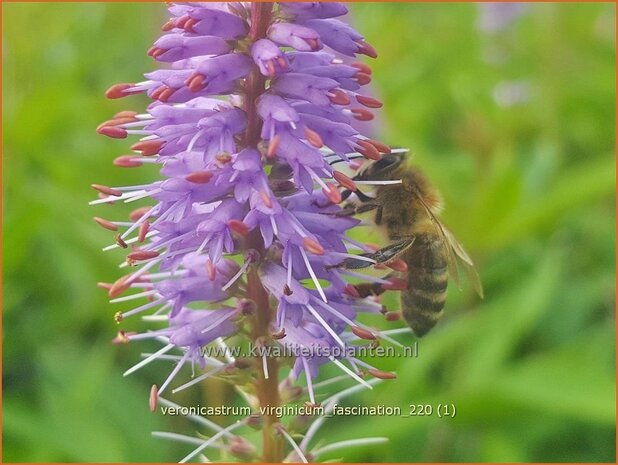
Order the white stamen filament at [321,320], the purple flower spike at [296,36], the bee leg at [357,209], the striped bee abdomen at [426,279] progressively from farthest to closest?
1. the striped bee abdomen at [426,279]
2. the bee leg at [357,209]
3. the white stamen filament at [321,320]
4. the purple flower spike at [296,36]

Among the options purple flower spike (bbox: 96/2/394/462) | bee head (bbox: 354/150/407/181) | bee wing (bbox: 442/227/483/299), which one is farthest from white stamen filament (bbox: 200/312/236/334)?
bee wing (bbox: 442/227/483/299)

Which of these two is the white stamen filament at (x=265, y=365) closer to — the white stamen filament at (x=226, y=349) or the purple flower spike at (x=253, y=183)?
the purple flower spike at (x=253, y=183)

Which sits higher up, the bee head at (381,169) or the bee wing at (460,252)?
the bee head at (381,169)

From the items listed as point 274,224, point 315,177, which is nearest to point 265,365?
point 274,224

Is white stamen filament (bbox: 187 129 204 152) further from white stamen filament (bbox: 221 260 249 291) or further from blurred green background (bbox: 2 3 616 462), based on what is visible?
blurred green background (bbox: 2 3 616 462)

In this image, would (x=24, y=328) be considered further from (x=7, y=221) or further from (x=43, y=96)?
(x=43, y=96)

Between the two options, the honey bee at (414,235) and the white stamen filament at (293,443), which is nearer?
the white stamen filament at (293,443)

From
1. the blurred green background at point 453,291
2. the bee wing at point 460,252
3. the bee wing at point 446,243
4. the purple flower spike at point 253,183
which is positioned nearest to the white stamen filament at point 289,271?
the purple flower spike at point 253,183

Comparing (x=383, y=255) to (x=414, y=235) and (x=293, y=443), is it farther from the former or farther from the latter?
(x=293, y=443)
